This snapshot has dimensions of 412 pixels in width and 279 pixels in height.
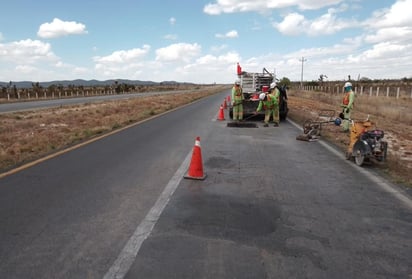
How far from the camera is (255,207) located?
4.96 meters

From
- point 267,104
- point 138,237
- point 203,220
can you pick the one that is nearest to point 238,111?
point 267,104

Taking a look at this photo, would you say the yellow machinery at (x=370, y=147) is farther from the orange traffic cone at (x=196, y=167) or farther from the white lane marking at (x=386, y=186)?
the orange traffic cone at (x=196, y=167)

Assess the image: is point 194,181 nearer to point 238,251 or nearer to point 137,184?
Answer: point 137,184

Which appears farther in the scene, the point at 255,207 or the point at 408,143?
the point at 408,143

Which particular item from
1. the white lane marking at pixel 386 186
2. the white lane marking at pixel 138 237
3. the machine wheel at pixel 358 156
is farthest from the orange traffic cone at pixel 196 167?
the machine wheel at pixel 358 156

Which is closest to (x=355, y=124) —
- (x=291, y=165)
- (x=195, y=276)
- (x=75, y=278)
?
(x=291, y=165)

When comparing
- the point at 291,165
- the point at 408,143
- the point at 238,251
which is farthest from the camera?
the point at 408,143

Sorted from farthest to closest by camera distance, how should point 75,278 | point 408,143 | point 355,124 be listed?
point 408,143
point 355,124
point 75,278

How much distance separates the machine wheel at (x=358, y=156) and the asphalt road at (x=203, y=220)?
0.20 m

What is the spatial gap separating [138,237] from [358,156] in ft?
18.0

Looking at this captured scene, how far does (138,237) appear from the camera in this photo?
13.0 feet

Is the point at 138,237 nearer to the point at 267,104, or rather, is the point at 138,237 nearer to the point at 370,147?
the point at 370,147

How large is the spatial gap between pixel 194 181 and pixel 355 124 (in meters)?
4.11

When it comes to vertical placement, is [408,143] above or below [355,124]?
below
